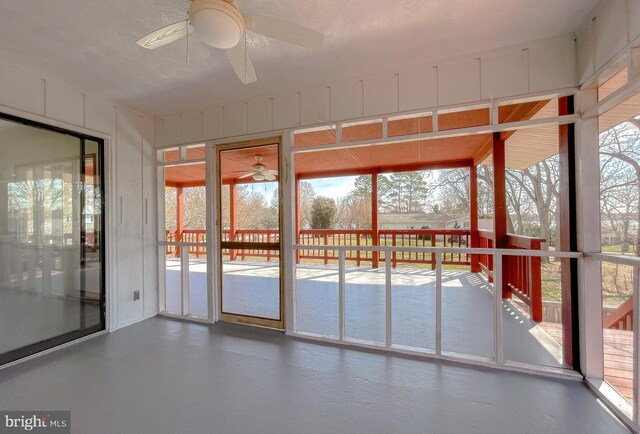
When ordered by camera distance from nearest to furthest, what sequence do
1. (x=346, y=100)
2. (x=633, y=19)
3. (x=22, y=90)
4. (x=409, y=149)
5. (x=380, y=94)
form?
(x=633, y=19), (x=22, y=90), (x=380, y=94), (x=346, y=100), (x=409, y=149)

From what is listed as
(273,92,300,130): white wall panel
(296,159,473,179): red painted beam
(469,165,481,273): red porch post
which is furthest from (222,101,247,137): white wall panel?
(469,165,481,273): red porch post

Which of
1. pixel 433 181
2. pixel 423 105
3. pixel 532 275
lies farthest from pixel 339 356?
pixel 433 181

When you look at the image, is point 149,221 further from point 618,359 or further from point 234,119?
point 618,359

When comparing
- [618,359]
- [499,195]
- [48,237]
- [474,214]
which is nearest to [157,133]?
[48,237]

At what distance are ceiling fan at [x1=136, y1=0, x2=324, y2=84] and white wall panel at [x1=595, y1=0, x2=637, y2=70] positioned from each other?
1855 mm

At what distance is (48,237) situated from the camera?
9.41 ft

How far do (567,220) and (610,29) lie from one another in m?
1.34

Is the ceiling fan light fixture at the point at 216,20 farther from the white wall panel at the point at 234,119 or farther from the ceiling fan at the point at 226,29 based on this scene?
the white wall panel at the point at 234,119

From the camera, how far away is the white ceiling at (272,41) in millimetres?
1901

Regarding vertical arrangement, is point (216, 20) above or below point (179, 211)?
above

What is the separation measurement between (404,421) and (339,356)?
3.14 feet

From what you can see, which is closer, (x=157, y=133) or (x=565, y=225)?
(x=565, y=225)

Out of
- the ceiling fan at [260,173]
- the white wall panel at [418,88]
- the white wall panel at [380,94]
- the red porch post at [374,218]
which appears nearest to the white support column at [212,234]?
the ceiling fan at [260,173]

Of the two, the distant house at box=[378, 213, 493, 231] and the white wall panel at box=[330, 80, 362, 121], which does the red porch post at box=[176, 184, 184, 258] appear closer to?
the distant house at box=[378, 213, 493, 231]
